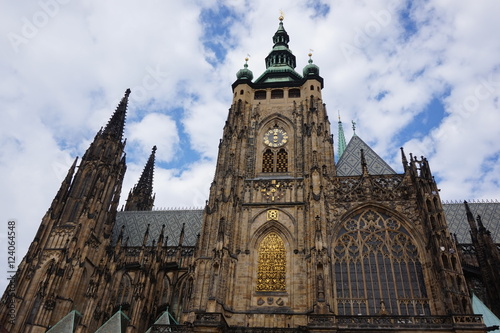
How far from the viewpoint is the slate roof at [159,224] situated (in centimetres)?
3707

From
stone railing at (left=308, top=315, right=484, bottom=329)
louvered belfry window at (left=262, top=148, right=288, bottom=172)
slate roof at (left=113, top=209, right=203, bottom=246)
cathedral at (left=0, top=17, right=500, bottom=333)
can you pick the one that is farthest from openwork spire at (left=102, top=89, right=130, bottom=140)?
stone railing at (left=308, top=315, right=484, bottom=329)

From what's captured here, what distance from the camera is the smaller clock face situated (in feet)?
93.8

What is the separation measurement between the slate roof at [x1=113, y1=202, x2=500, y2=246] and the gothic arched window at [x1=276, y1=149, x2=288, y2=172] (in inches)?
489

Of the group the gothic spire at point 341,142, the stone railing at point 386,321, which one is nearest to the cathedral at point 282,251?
the stone railing at point 386,321

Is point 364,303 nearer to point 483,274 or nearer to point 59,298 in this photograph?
point 483,274

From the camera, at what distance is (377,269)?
21625mm

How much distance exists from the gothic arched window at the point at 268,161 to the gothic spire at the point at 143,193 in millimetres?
A: 25757

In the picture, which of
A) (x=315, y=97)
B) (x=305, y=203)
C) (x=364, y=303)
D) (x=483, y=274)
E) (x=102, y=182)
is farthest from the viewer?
(x=102, y=182)

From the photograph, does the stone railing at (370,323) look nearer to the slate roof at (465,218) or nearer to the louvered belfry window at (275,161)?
the louvered belfry window at (275,161)

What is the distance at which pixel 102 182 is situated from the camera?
36062mm

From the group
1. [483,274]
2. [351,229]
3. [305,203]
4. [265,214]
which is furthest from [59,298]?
[483,274]

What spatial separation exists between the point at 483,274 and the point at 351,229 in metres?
7.81

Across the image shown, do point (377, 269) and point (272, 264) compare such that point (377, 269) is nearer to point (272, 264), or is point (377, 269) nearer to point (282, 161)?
point (272, 264)

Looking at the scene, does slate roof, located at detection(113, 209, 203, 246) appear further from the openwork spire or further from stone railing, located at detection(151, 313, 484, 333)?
stone railing, located at detection(151, 313, 484, 333)
